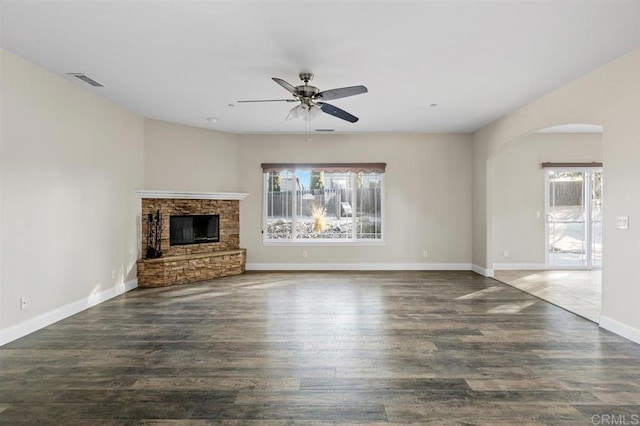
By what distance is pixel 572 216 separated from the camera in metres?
7.30

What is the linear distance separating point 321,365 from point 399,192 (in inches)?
199

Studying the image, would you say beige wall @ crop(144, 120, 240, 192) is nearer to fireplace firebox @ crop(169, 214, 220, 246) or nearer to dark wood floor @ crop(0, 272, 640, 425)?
fireplace firebox @ crop(169, 214, 220, 246)

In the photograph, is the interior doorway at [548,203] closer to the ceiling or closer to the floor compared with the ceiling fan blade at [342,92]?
closer to the floor

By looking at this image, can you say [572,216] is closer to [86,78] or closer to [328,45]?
[328,45]

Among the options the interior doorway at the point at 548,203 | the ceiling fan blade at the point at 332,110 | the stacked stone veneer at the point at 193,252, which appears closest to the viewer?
the ceiling fan blade at the point at 332,110

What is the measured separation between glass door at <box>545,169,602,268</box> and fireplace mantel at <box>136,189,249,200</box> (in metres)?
6.44

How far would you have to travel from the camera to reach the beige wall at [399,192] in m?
7.32

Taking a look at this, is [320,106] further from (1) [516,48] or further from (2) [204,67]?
(1) [516,48]

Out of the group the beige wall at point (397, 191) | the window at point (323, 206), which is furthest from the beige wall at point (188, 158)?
the window at point (323, 206)

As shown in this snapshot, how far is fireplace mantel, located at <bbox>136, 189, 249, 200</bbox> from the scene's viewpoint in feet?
19.5

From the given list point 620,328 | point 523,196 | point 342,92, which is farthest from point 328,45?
point 523,196

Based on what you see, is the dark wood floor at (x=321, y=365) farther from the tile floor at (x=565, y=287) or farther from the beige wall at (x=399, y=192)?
the beige wall at (x=399, y=192)

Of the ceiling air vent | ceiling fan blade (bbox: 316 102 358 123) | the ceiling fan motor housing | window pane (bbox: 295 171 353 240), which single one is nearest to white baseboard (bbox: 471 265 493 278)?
window pane (bbox: 295 171 353 240)

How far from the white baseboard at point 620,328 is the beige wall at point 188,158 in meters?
6.24
